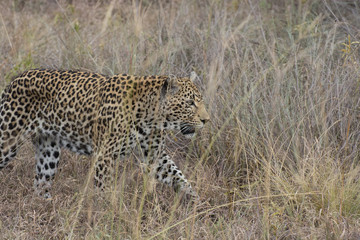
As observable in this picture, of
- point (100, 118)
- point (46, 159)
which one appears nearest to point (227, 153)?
point (100, 118)

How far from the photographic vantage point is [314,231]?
412cm

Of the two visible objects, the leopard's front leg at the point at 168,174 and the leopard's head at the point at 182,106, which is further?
the leopard's front leg at the point at 168,174

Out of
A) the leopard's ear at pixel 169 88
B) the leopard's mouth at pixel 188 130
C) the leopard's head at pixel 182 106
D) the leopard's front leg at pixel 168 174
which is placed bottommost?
the leopard's front leg at pixel 168 174

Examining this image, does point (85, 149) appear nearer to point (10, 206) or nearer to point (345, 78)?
point (10, 206)

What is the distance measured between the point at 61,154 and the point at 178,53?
6.51ft

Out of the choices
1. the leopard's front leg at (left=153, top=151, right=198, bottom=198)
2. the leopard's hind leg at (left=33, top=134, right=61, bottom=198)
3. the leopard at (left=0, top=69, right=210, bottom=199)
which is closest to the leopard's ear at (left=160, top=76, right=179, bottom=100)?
the leopard at (left=0, top=69, right=210, bottom=199)

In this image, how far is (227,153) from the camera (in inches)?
221

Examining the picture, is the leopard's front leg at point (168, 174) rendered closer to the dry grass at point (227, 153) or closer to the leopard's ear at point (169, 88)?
the dry grass at point (227, 153)

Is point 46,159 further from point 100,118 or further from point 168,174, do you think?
point 168,174

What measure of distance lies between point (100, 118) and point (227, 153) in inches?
50.4

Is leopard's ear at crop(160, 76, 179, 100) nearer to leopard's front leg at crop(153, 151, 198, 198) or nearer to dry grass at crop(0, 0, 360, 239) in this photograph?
dry grass at crop(0, 0, 360, 239)

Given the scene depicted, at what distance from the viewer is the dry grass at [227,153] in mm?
4434

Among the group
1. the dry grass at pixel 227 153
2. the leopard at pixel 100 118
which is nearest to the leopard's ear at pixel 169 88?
the leopard at pixel 100 118

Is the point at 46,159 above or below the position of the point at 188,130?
below
